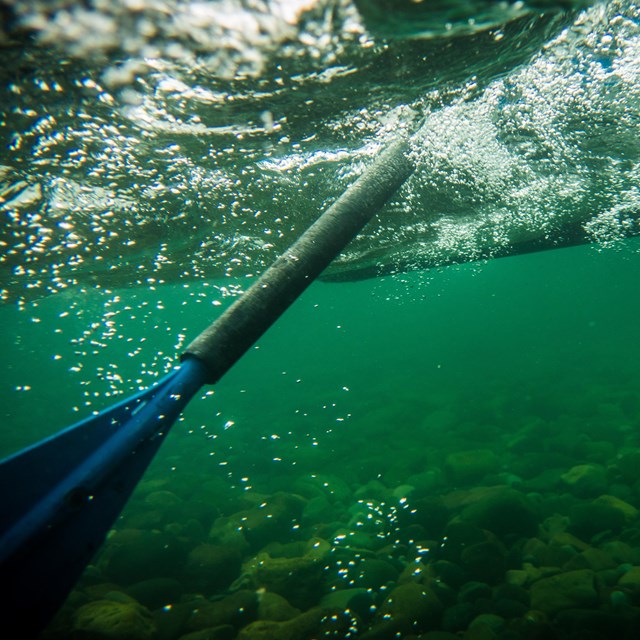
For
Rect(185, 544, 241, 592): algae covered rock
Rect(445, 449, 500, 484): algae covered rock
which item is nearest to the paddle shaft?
Rect(185, 544, 241, 592): algae covered rock

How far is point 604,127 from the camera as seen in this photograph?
318 inches

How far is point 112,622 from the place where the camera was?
5.14 metres

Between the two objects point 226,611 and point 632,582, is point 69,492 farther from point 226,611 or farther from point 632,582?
point 632,582

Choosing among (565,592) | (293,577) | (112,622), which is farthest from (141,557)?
(565,592)

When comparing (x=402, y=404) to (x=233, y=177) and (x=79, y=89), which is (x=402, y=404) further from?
(x=79, y=89)

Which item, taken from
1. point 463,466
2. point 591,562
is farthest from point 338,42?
point 463,466

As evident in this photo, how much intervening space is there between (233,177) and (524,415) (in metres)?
15.0

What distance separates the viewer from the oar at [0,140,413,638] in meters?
Result: 2.34

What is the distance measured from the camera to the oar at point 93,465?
7.69 ft

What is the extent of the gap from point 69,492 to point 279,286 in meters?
2.38

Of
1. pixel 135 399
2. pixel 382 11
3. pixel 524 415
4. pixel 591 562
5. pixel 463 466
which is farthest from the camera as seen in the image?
pixel 524 415

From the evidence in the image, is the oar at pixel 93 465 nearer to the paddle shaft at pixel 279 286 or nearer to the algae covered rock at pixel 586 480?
the paddle shaft at pixel 279 286

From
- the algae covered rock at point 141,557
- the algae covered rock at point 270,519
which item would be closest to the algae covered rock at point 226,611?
the algae covered rock at point 141,557

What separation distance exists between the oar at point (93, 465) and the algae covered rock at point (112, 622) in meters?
3.44
